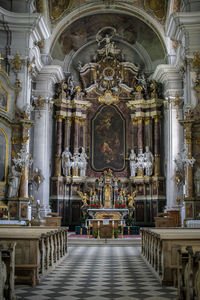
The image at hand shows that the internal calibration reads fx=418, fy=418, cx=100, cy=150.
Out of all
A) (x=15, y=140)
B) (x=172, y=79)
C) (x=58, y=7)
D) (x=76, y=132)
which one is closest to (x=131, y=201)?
(x=76, y=132)

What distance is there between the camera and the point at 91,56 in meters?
23.8

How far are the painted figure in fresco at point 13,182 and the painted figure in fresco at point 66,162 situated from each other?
617 centimetres

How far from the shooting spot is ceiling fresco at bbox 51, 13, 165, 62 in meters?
22.4

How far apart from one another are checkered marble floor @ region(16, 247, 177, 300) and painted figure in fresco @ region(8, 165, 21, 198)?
619 centimetres

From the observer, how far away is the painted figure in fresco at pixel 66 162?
21562 mm

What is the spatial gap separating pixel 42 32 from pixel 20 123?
4.68m

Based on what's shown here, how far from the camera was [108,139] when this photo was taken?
22.7 m

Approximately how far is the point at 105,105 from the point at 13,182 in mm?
9238

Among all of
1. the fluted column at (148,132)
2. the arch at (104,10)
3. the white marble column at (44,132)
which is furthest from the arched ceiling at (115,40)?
the fluted column at (148,132)

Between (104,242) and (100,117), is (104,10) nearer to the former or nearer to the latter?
(100,117)

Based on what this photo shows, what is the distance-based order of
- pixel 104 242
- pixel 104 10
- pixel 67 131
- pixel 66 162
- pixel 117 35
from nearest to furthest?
pixel 104 242 < pixel 66 162 < pixel 104 10 < pixel 67 131 < pixel 117 35

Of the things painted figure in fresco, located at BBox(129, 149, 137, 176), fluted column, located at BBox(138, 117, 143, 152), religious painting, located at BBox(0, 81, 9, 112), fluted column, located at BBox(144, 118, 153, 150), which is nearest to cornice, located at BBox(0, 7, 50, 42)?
religious painting, located at BBox(0, 81, 9, 112)

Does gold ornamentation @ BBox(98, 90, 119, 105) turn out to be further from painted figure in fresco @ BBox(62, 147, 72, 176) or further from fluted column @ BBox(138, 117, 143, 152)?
painted figure in fresco @ BBox(62, 147, 72, 176)

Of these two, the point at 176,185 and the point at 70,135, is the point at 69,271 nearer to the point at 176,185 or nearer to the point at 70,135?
the point at 176,185
